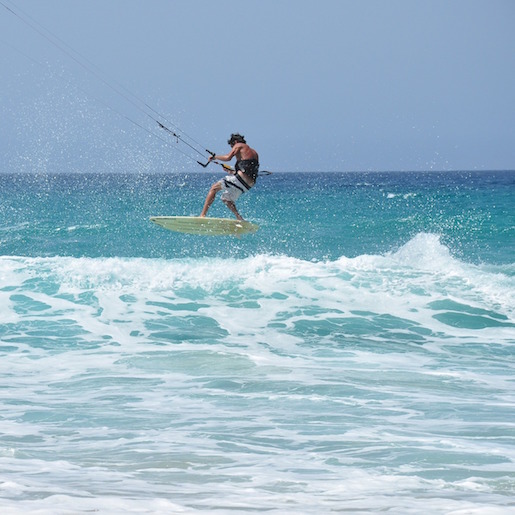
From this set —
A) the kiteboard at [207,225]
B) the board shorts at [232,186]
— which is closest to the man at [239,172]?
the board shorts at [232,186]

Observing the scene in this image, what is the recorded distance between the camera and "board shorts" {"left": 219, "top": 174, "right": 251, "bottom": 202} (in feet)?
47.0

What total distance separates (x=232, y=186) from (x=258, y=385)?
6163mm

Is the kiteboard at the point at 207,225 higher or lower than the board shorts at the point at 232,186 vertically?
lower

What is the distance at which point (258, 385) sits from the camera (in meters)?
8.86

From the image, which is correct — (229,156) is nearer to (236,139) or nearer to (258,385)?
(236,139)

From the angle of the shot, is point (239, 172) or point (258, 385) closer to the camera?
point (258, 385)

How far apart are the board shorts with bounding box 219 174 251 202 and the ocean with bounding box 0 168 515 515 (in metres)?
2.02

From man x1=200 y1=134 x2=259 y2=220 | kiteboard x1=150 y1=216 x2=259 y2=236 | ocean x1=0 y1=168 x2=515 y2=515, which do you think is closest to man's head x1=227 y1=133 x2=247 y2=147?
man x1=200 y1=134 x2=259 y2=220

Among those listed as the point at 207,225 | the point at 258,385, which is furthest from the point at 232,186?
the point at 258,385

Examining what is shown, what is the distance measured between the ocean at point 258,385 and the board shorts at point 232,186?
2.02m

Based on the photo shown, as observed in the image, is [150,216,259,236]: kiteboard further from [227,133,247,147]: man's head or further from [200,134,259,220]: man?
[227,133,247,147]: man's head

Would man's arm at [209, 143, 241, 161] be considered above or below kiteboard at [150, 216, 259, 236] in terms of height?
above

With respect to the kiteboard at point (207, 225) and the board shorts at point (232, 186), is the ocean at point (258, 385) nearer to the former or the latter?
the kiteboard at point (207, 225)

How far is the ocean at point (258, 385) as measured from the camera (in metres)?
5.48
